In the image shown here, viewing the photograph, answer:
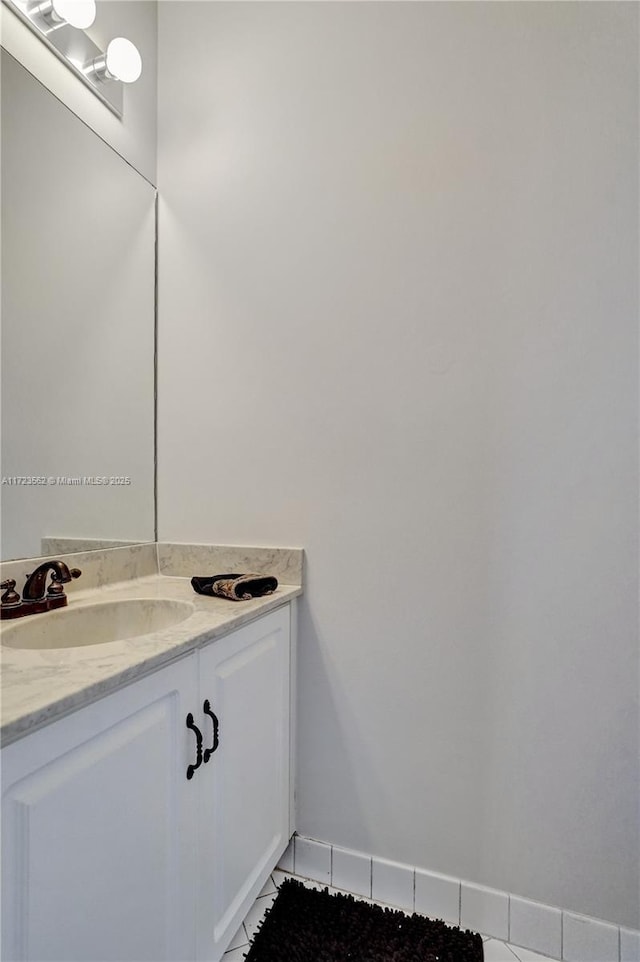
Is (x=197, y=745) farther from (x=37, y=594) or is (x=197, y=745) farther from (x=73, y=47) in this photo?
(x=73, y=47)

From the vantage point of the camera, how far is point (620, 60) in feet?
3.80

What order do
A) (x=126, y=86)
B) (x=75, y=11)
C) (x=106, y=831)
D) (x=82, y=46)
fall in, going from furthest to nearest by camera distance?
1. (x=126, y=86)
2. (x=82, y=46)
3. (x=75, y=11)
4. (x=106, y=831)

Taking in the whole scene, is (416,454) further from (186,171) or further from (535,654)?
(186,171)

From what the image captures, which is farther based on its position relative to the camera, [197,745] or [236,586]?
[236,586]

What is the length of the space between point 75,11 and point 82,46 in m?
0.12

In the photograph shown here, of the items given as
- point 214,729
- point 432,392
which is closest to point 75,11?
point 432,392

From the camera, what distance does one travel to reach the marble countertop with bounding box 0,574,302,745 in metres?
0.62

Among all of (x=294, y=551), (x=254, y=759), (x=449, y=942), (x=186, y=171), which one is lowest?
(x=449, y=942)

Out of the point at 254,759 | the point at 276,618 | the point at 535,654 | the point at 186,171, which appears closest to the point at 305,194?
the point at 186,171

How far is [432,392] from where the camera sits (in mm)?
1313

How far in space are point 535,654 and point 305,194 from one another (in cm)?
138

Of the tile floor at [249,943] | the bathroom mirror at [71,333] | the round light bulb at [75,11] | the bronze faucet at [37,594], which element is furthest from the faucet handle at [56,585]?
the round light bulb at [75,11]

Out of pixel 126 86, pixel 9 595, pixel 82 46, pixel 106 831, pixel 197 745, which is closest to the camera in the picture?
pixel 106 831

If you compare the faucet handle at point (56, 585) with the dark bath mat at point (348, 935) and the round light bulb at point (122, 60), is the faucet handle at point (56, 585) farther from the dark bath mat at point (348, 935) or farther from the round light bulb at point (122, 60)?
the round light bulb at point (122, 60)
